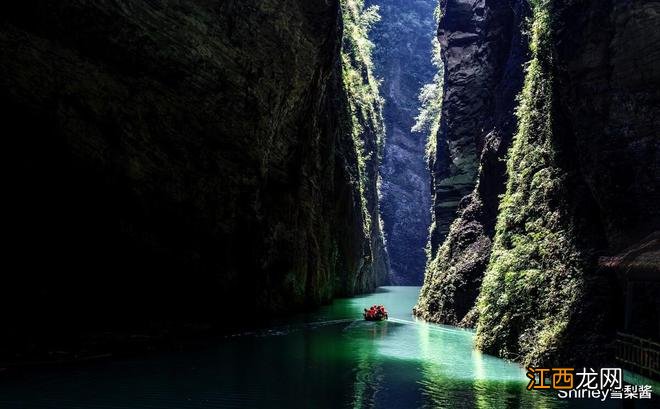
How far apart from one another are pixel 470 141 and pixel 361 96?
24.8 metres

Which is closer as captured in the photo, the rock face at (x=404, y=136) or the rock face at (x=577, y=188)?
the rock face at (x=577, y=188)

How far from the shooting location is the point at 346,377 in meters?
14.8

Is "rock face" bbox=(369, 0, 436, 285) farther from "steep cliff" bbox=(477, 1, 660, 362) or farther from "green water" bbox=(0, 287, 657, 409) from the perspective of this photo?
"green water" bbox=(0, 287, 657, 409)

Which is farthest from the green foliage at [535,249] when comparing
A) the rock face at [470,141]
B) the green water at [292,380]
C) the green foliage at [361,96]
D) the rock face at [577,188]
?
the green foliage at [361,96]

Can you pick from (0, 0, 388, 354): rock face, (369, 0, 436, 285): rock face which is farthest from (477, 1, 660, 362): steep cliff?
(369, 0, 436, 285): rock face

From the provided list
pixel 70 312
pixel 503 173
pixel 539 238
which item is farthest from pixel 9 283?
pixel 503 173

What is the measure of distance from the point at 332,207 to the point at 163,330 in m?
21.0

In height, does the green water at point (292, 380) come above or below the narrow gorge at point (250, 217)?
below

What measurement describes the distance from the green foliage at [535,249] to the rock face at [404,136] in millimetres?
68613

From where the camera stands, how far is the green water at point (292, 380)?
11773mm

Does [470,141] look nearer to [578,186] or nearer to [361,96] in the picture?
[578,186]

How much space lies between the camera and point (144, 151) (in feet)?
64.0

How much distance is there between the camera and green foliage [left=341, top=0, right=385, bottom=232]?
5216 cm

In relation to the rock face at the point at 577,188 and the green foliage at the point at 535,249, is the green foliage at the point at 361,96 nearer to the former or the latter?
the green foliage at the point at 535,249
